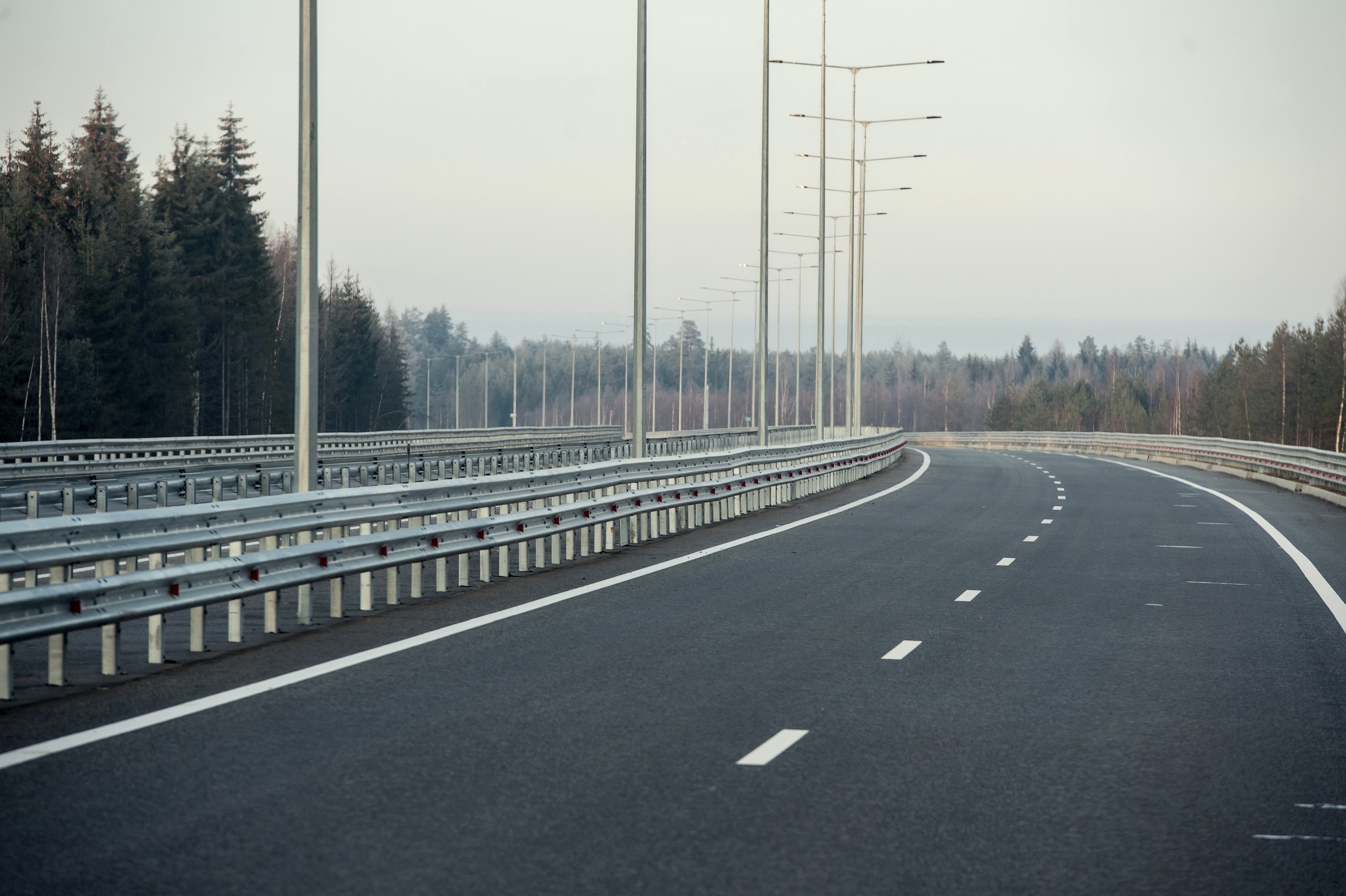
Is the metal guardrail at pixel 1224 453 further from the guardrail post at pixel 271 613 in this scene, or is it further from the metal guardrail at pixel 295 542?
the guardrail post at pixel 271 613

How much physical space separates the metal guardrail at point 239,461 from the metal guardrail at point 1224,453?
44.5 ft

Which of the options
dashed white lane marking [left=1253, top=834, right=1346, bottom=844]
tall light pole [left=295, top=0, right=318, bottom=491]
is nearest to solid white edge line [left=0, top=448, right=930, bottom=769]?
tall light pole [left=295, top=0, right=318, bottom=491]

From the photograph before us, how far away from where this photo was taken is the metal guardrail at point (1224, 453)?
122 feet

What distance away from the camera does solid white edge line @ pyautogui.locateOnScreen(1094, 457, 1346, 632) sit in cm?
1487

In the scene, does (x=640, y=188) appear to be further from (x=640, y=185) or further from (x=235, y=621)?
(x=235, y=621)

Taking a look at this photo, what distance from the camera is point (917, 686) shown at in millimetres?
10164

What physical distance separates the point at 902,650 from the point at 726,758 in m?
4.10

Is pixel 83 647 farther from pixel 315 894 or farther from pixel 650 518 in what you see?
pixel 650 518

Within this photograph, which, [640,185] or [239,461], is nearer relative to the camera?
[640,185]

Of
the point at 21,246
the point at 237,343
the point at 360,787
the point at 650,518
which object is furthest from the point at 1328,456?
the point at 237,343

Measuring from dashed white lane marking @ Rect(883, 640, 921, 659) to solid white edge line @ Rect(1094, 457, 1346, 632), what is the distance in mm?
3871

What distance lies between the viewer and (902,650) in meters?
11.8

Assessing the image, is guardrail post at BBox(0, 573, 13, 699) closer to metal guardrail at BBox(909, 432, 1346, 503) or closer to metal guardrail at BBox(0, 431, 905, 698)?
metal guardrail at BBox(0, 431, 905, 698)

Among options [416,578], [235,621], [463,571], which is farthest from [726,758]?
[463,571]
